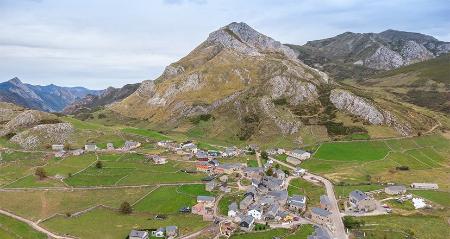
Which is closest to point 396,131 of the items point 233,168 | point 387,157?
point 387,157

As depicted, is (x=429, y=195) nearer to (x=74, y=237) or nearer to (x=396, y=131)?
(x=396, y=131)

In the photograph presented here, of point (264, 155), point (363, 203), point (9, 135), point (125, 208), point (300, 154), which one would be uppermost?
point (9, 135)

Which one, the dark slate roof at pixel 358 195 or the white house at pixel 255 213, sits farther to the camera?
the dark slate roof at pixel 358 195

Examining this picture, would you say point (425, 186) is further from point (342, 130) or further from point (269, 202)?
point (342, 130)

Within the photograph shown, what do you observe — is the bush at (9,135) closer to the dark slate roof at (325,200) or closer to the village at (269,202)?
the village at (269,202)

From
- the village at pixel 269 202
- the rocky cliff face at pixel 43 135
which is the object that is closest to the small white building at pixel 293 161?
the village at pixel 269 202

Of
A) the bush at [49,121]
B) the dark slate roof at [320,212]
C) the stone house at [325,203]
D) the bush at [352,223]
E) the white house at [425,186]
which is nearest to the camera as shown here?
the bush at [352,223]

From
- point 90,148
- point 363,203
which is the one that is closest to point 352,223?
point 363,203

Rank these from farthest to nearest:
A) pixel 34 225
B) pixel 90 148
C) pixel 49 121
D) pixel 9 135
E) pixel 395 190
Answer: pixel 49 121 → pixel 9 135 → pixel 90 148 → pixel 395 190 → pixel 34 225
